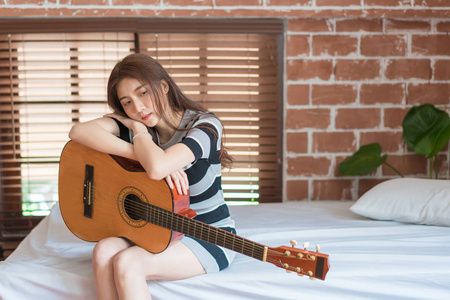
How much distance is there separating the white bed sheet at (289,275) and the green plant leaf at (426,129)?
0.64 m

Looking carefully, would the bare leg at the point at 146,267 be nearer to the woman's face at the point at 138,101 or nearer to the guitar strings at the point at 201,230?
the guitar strings at the point at 201,230

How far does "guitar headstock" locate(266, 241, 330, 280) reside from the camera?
1.17 metres

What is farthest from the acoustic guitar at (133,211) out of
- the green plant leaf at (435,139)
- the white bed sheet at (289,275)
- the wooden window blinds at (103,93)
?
the green plant leaf at (435,139)

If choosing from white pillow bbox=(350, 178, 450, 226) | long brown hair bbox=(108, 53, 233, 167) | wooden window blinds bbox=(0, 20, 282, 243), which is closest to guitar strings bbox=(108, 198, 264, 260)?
long brown hair bbox=(108, 53, 233, 167)

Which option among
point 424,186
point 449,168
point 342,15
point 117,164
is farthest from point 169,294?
point 449,168

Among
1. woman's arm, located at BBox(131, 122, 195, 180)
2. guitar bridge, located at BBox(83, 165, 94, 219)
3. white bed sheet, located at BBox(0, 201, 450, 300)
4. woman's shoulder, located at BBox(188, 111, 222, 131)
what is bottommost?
white bed sheet, located at BBox(0, 201, 450, 300)

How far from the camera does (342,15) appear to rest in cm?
242

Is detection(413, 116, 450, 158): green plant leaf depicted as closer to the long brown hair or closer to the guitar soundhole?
the long brown hair

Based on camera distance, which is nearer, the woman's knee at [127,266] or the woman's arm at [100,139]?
the woman's knee at [127,266]

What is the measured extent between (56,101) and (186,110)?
1293 mm

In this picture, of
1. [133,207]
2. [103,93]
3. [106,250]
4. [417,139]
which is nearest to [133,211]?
[133,207]

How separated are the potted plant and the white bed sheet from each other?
2.08ft

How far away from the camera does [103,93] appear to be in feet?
8.46

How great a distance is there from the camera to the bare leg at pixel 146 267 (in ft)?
4.10
